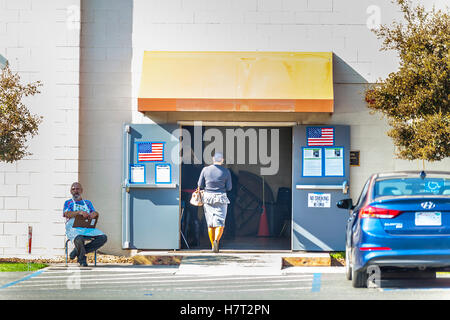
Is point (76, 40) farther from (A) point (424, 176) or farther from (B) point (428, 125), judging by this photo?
(A) point (424, 176)

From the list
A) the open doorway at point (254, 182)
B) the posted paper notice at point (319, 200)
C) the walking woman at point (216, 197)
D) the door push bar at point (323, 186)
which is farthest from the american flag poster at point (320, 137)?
the open doorway at point (254, 182)

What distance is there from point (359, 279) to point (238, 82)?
5289 millimetres

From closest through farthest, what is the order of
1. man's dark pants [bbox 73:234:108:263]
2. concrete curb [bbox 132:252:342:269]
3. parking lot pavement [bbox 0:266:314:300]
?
parking lot pavement [bbox 0:266:314:300] → man's dark pants [bbox 73:234:108:263] → concrete curb [bbox 132:252:342:269]

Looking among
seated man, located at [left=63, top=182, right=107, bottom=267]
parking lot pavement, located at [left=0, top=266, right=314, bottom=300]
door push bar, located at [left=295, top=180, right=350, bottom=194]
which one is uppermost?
door push bar, located at [left=295, top=180, right=350, bottom=194]

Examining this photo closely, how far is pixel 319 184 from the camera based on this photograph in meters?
14.3

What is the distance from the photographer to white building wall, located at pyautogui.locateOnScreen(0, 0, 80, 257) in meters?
14.4

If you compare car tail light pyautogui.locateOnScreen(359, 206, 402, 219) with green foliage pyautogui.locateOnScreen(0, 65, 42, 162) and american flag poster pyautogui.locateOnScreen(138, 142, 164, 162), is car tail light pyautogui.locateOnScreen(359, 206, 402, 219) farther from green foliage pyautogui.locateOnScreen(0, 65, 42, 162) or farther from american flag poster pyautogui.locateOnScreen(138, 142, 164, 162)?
green foliage pyautogui.locateOnScreen(0, 65, 42, 162)

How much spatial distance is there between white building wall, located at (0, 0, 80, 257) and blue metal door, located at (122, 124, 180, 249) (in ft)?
3.57

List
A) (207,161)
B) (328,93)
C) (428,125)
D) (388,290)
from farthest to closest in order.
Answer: (207,161)
(328,93)
(428,125)
(388,290)

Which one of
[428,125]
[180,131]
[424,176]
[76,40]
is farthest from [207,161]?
[424,176]

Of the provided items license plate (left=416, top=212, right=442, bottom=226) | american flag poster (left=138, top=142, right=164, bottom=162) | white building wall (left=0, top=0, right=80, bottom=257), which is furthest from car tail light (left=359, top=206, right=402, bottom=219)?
white building wall (left=0, top=0, right=80, bottom=257)

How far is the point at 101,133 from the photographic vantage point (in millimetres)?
14516

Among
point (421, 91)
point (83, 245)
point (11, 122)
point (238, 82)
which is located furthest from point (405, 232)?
point (11, 122)

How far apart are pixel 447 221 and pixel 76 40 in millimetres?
8354
